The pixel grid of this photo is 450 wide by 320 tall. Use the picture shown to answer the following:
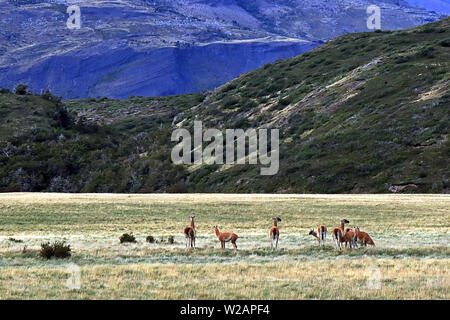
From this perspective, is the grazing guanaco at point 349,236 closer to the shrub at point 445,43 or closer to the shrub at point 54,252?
the shrub at point 54,252

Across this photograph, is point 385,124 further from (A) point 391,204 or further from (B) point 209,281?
(B) point 209,281

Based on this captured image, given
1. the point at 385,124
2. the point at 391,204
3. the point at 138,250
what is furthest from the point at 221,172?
the point at 138,250

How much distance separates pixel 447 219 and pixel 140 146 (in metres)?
68.9

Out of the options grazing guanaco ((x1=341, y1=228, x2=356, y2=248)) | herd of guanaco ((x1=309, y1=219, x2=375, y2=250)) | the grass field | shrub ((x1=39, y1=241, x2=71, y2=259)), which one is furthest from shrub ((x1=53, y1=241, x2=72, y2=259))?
grazing guanaco ((x1=341, y1=228, x2=356, y2=248))

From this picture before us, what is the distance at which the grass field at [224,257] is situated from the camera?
51.5ft

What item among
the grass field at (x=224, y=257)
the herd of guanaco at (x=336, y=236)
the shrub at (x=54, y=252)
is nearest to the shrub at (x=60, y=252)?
the shrub at (x=54, y=252)

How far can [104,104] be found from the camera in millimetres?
147500

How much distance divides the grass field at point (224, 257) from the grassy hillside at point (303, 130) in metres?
27.4
